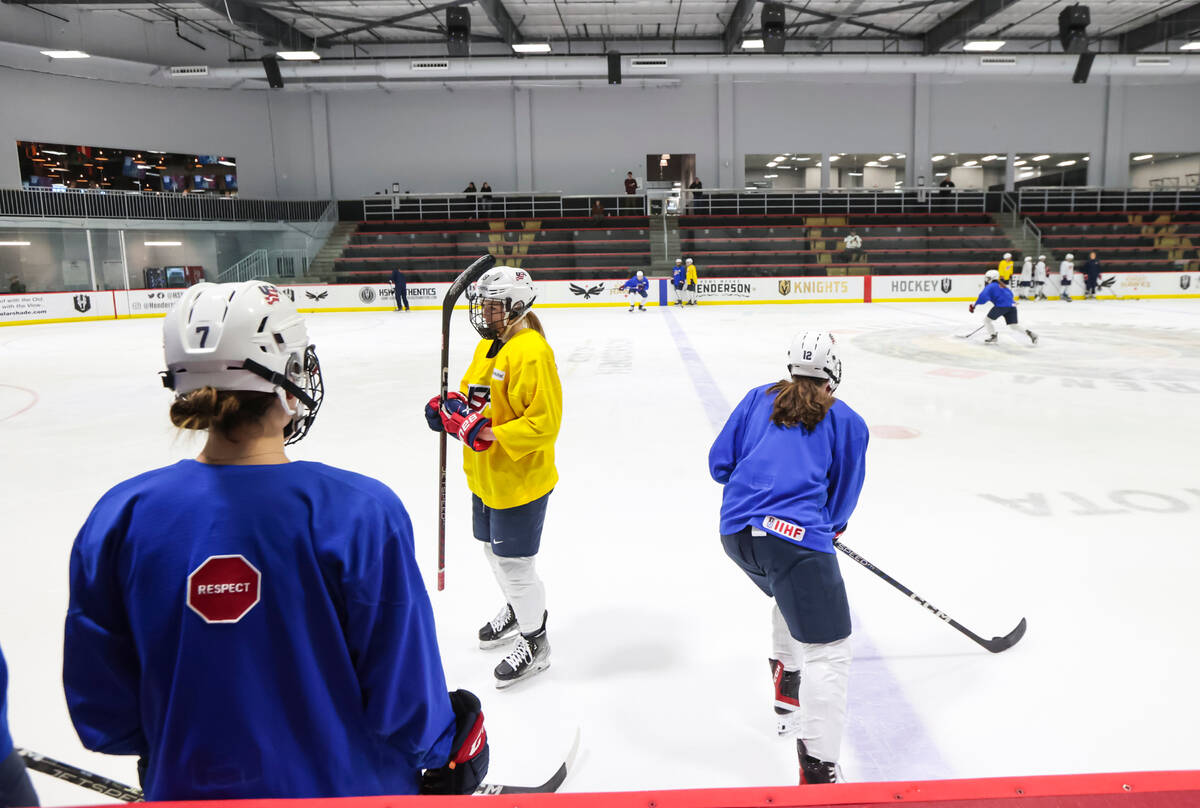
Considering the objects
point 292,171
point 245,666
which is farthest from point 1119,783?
point 292,171

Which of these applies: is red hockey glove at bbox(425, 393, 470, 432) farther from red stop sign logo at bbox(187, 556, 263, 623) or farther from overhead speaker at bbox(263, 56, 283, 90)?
overhead speaker at bbox(263, 56, 283, 90)

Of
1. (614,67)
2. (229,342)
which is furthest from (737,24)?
(229,342)

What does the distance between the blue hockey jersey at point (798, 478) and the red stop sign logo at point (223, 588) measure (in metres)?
1.40

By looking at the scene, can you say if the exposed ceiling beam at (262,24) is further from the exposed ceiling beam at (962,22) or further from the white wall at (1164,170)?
the white wall at (1164,170)

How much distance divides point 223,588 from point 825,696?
1544 millimetres

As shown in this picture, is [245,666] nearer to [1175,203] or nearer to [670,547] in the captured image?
[670,547]

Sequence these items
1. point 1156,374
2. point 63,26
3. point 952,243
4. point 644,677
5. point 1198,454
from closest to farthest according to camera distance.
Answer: point 644,677 < point 1198,454 < point 1156,374 < point 63,26 < point 952,243

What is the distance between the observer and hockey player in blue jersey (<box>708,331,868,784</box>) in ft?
6.69

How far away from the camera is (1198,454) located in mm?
5555

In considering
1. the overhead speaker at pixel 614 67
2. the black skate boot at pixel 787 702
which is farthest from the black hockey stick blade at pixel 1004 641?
the overhead speaker at pixel 614 67

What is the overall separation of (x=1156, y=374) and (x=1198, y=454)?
3879 mm

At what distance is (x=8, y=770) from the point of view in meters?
1.19

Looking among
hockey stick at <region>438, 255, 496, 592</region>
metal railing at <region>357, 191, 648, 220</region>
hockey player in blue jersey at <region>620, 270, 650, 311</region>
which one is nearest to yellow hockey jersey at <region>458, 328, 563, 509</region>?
hockey stick at <region>438, 255, 496, 592</region>

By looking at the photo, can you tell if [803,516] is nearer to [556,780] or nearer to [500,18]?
[556,780]
